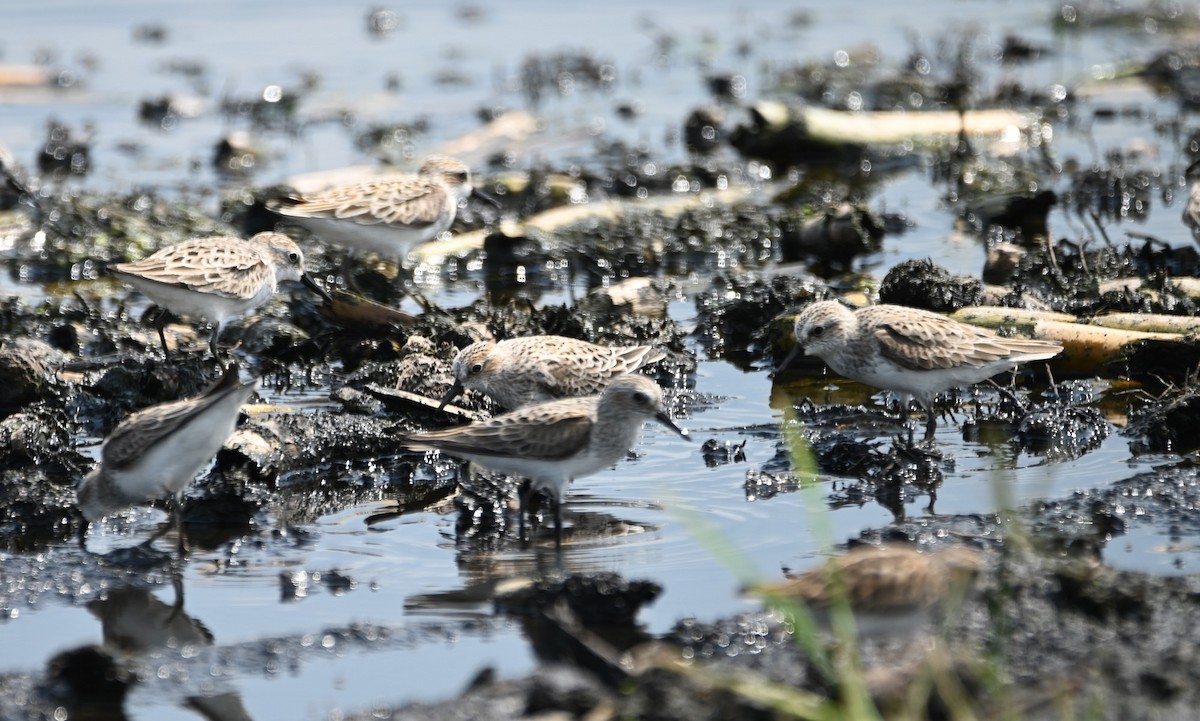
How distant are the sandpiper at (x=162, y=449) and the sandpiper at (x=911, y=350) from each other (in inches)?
136

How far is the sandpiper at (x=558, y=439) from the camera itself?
744cm

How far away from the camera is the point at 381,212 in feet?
37.0

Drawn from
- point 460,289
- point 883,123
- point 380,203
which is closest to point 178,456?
point 380,203

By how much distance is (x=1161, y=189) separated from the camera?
13.9m

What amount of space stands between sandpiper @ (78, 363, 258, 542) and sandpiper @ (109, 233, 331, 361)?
7.45 feet

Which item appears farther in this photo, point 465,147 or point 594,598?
point 465,147

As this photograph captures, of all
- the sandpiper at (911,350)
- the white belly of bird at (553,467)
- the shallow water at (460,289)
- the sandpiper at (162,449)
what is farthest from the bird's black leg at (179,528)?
the sandpiper at (911,350)

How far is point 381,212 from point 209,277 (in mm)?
1914

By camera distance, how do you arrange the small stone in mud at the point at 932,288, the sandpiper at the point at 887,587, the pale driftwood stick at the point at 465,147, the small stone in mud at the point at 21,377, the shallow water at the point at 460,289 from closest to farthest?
the sandpiper at the point at 887,587 → the shallow water at the point at 460,289 → the small stone in mud at the point at 21,377 → the small stone in mud at the point at 932,288 → the pale driftwood stick at the point at 465,147

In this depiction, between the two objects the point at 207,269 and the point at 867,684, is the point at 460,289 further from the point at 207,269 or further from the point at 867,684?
the point at 867,684

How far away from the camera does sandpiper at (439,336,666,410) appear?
8.85 metres

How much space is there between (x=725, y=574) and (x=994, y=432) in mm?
2596

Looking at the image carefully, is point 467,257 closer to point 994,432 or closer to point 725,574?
point 994,432

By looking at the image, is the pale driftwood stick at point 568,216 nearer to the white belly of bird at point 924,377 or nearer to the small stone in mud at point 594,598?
the white belly of bird at point 924,377
